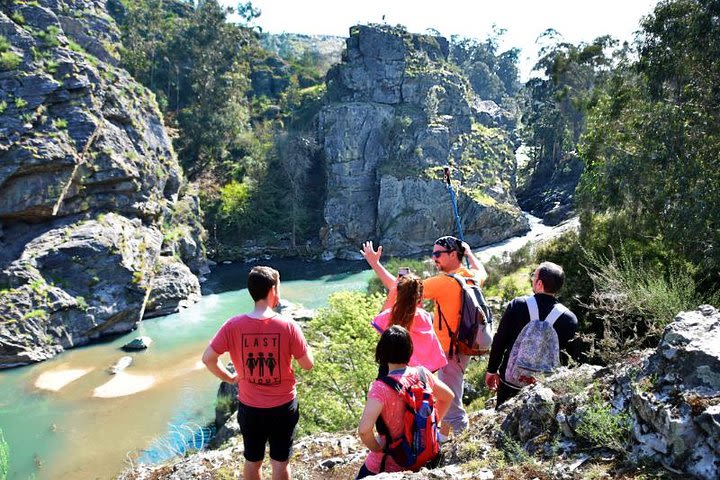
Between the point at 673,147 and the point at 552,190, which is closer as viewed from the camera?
the point at 673,147

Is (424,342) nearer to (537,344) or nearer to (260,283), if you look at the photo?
(537,344)

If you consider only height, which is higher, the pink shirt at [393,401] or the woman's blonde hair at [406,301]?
the woman's blonde hair at [406,301]

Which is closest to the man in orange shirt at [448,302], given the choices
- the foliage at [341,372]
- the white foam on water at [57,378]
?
the foliage at [341,372]

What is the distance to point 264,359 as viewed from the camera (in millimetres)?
3795

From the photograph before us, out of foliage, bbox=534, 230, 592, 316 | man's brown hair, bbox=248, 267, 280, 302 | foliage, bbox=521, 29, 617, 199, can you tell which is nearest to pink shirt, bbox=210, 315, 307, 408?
man's brown hair, bbox=248, 267, 280, 302

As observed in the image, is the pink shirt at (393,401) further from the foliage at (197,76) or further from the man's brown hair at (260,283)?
the foliage at (197,76)

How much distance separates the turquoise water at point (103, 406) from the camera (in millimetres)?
14867

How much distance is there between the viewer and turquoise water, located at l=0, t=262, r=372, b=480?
14.9 meters

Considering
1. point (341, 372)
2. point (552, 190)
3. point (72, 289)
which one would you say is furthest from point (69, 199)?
point (552, 190)

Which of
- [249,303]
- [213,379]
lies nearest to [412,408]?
[213,379]

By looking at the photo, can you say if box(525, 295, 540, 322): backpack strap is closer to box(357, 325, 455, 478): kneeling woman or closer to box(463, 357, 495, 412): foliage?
box(357, 325, 455, 478): kneeling woman

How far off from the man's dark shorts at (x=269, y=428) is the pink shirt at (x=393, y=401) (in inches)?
41.5

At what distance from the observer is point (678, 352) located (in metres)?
2.82

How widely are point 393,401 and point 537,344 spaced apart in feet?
5.60
